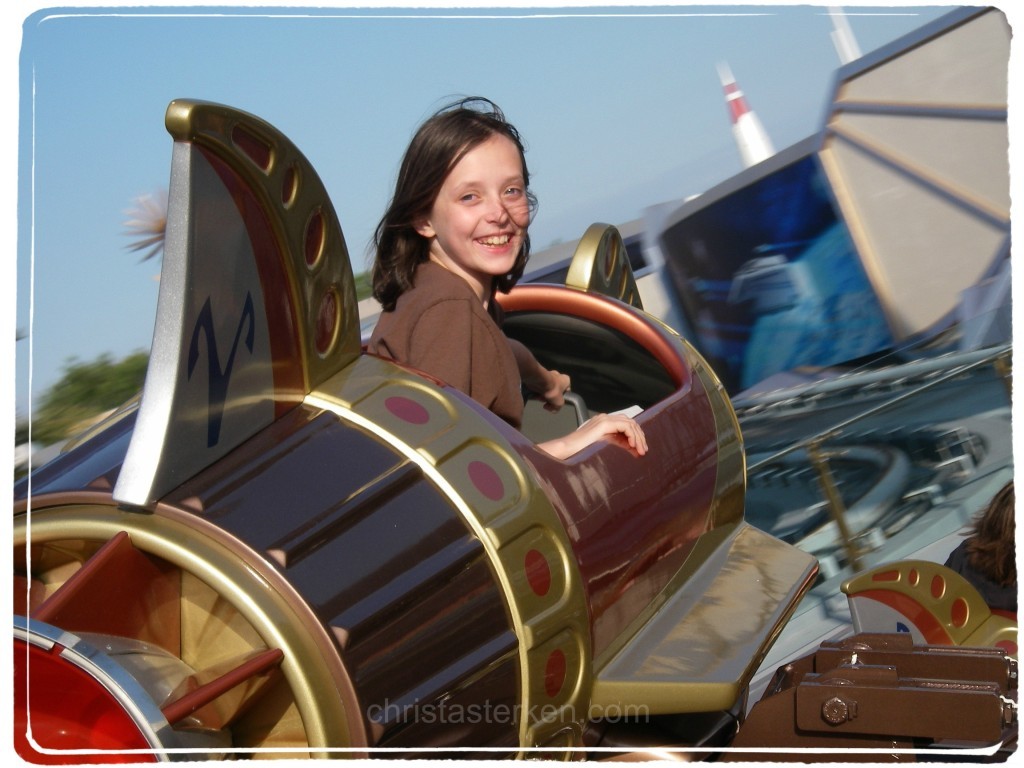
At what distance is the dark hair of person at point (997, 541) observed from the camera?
161 cm

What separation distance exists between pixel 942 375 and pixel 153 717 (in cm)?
158

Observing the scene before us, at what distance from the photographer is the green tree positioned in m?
1.32

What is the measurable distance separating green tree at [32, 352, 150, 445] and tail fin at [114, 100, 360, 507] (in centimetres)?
23

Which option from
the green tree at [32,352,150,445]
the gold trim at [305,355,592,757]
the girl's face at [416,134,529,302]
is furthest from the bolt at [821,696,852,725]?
the green tree at [32,352,150,445]

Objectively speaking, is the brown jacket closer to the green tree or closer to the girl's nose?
the girl's nose

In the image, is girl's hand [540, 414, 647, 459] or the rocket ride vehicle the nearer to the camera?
the rocket ride vehicle

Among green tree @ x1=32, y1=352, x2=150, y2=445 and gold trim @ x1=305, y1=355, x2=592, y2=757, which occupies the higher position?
green tree @ x1=32, y1=352, x2=150, y2=445

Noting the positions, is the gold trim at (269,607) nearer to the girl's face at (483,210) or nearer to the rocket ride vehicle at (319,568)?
the rocket ride vehicle at (319,568)

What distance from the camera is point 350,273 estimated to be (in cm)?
128

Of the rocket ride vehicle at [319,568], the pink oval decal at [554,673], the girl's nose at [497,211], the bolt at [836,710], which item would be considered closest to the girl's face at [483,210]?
the girl's nose at [497,211]

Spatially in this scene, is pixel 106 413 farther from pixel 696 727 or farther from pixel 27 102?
pixel 696 727

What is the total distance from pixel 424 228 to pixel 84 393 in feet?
1.39

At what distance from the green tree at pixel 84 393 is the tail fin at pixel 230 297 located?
0.23 metres

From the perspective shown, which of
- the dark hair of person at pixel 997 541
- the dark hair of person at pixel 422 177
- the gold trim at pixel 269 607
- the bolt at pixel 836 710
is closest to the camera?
the gold trim at pixel 269 607
